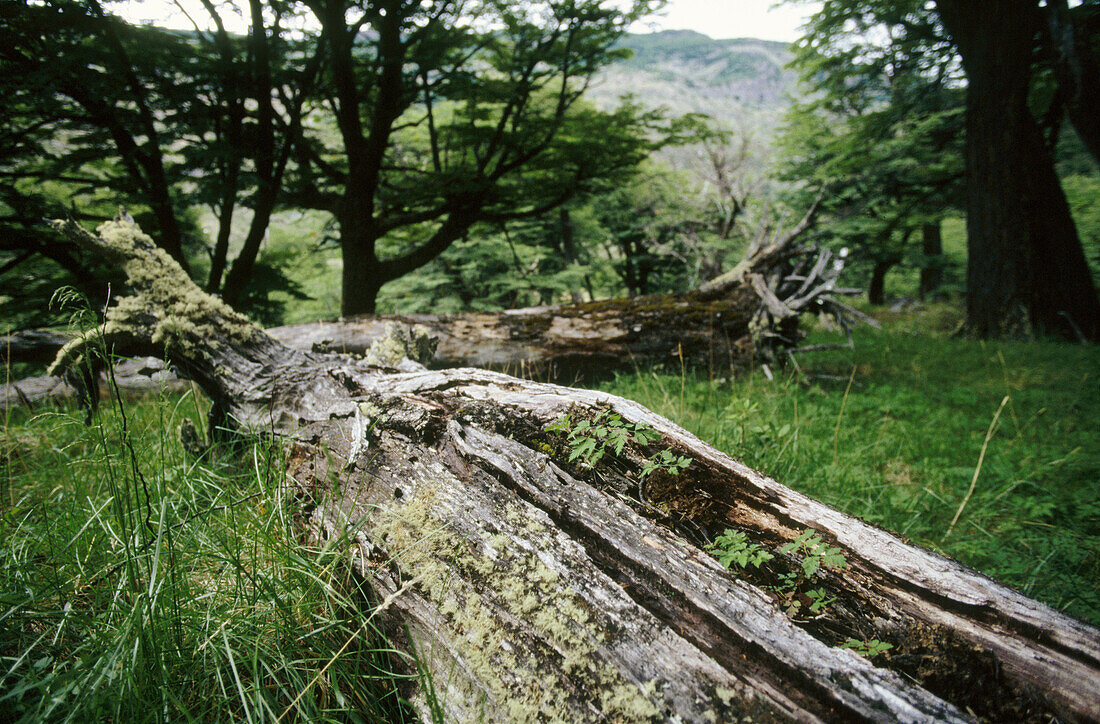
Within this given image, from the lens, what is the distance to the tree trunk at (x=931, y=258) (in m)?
14.7

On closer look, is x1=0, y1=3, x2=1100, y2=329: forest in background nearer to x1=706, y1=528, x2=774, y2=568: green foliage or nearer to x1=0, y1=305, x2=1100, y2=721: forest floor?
x1=0, y1=305, x2=1100, y2=721: forest floor

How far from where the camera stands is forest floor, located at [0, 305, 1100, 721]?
45.1 inches

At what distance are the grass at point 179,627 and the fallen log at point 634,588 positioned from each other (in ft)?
0.49

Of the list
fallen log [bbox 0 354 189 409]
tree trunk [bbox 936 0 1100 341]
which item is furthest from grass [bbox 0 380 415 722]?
tree trunk [bbox 936 0 1100 341]

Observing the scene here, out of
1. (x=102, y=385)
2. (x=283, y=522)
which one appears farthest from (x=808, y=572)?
(x=102, y=385)

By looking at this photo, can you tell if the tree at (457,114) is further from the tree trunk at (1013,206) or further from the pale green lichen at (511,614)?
the pale green lichen at (511,614)

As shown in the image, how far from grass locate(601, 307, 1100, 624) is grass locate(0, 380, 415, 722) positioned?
2173mm

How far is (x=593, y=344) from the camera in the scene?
4.82 metres

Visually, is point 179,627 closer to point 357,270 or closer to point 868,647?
point 868,647

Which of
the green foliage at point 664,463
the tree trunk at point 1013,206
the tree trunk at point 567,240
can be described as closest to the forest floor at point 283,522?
the green foliage at point 664,463

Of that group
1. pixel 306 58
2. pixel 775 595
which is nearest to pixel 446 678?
pixel 775 595

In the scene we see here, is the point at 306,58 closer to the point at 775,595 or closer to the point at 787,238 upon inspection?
the point at 787,238

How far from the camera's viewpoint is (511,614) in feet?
4.02

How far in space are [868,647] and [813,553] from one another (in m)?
0.25
